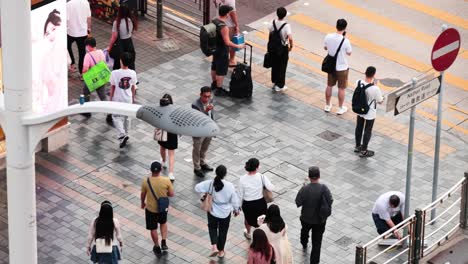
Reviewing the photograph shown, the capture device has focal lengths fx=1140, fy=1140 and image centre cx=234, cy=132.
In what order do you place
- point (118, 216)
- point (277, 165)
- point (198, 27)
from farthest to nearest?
point (198, 27), point (277, 165), point (118, 216)

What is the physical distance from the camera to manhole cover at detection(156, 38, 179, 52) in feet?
69.5

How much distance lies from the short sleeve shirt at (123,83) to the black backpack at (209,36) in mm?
2332

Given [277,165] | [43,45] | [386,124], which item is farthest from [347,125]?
[43,45]

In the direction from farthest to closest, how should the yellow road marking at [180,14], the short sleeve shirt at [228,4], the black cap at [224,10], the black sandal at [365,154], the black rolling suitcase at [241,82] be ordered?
the yellow road marking at [180,14] → the short sleeve shirt at [228,4] → the black cap at [224,10] → the black rolling suitcase at [241,82] → the black sandal at [365,154]

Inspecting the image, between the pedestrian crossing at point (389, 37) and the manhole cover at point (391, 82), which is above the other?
the pedestrian crossing at point (389, 37)

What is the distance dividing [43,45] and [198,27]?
19.5 ft

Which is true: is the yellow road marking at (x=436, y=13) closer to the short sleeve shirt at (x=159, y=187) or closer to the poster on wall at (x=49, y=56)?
the poster on wall at (x=49, y=56)

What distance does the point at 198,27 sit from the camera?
72.5 ft

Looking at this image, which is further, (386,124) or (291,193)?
(386,124)

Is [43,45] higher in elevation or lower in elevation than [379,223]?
higher

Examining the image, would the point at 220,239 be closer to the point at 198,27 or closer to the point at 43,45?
the point at 43,45

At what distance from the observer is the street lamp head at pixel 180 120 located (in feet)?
28.3

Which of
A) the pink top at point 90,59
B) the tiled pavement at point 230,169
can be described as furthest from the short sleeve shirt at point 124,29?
the pink top at point 90,59

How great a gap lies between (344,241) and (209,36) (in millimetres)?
5320
